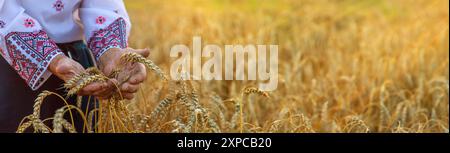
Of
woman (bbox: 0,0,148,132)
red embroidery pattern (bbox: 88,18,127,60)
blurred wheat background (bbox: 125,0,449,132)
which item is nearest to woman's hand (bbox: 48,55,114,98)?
woman (bbox: 0,0,148,132)

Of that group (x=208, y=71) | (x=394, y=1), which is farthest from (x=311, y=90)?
(x=394, y=1)

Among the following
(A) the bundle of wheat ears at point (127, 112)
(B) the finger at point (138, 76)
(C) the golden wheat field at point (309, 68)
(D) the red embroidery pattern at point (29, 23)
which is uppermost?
(C) the golden wheat field at point (309, 68)

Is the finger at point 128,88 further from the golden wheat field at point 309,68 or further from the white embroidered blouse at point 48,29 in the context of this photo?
the white embroidered blouse at point 48,29

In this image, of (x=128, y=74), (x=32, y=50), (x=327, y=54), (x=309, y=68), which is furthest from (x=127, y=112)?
(x=327, y=54)

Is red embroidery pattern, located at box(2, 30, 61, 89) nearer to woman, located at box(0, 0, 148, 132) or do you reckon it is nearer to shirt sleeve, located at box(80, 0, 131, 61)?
woman, located at box(0, 0, 148, 132)

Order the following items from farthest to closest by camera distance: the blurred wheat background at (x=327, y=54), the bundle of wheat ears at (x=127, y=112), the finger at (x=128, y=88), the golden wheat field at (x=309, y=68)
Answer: the blurred wheat background at (x=327, y=54)
the golden wheat field at (x=309, y=68)
the finger at (x=128, y=88)
the bundle of wheat ears at (x=127, y=112)

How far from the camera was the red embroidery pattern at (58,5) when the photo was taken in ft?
6.19

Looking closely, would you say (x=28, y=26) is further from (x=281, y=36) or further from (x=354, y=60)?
(x=281, y=36)

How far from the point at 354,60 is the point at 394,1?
260 cm

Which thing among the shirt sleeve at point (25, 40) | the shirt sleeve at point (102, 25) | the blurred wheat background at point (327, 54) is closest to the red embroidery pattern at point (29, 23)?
the shirt sleeve at point (25, 40)

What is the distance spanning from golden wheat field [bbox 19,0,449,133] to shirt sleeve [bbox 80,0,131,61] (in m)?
0.13

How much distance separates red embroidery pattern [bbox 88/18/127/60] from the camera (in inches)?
75.0

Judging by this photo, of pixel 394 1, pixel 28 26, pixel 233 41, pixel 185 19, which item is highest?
pixel 394 1

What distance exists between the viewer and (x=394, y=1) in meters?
6.50
